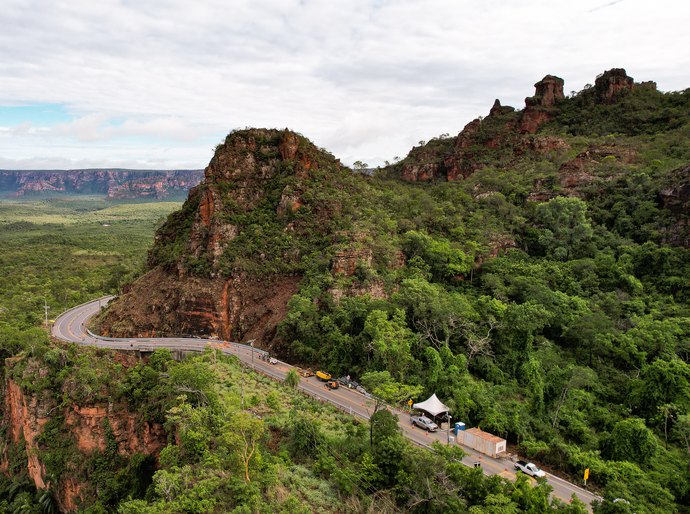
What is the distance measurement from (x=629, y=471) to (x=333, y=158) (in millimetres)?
55690

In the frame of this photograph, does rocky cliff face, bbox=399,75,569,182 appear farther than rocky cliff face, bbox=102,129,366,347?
Yes

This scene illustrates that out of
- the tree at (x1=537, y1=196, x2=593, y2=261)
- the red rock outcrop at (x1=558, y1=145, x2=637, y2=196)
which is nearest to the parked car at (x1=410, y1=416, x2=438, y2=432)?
the tree at (x1=537, y1=196, x2=593, y2=261)

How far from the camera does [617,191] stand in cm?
7188

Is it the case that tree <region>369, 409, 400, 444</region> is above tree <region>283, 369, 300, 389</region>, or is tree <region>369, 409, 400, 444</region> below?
above

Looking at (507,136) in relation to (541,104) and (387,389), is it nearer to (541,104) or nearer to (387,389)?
(541,104)

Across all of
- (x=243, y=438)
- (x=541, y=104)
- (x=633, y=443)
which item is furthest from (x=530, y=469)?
(x=541, y=104)

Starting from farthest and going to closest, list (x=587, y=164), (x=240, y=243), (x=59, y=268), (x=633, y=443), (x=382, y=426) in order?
1. (x=59, y=268)
2. (x=587, y=164)
3. (x=240, y=243)
4. (x=633, y=443)
5. (x=382, y=426)

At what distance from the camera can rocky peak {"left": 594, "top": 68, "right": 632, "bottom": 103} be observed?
9819 centimetres

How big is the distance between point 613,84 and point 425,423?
297 ft

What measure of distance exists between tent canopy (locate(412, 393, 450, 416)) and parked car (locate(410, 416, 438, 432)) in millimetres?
793

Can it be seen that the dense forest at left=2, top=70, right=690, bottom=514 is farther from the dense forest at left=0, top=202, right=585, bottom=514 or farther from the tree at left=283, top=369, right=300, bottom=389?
the tree at left=283, top=369, right=300, bottom=389

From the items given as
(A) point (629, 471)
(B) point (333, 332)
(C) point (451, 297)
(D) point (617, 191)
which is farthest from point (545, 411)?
(D) point (617, 191)

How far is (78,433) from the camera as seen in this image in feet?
143

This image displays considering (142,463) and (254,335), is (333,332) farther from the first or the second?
(142,463)
